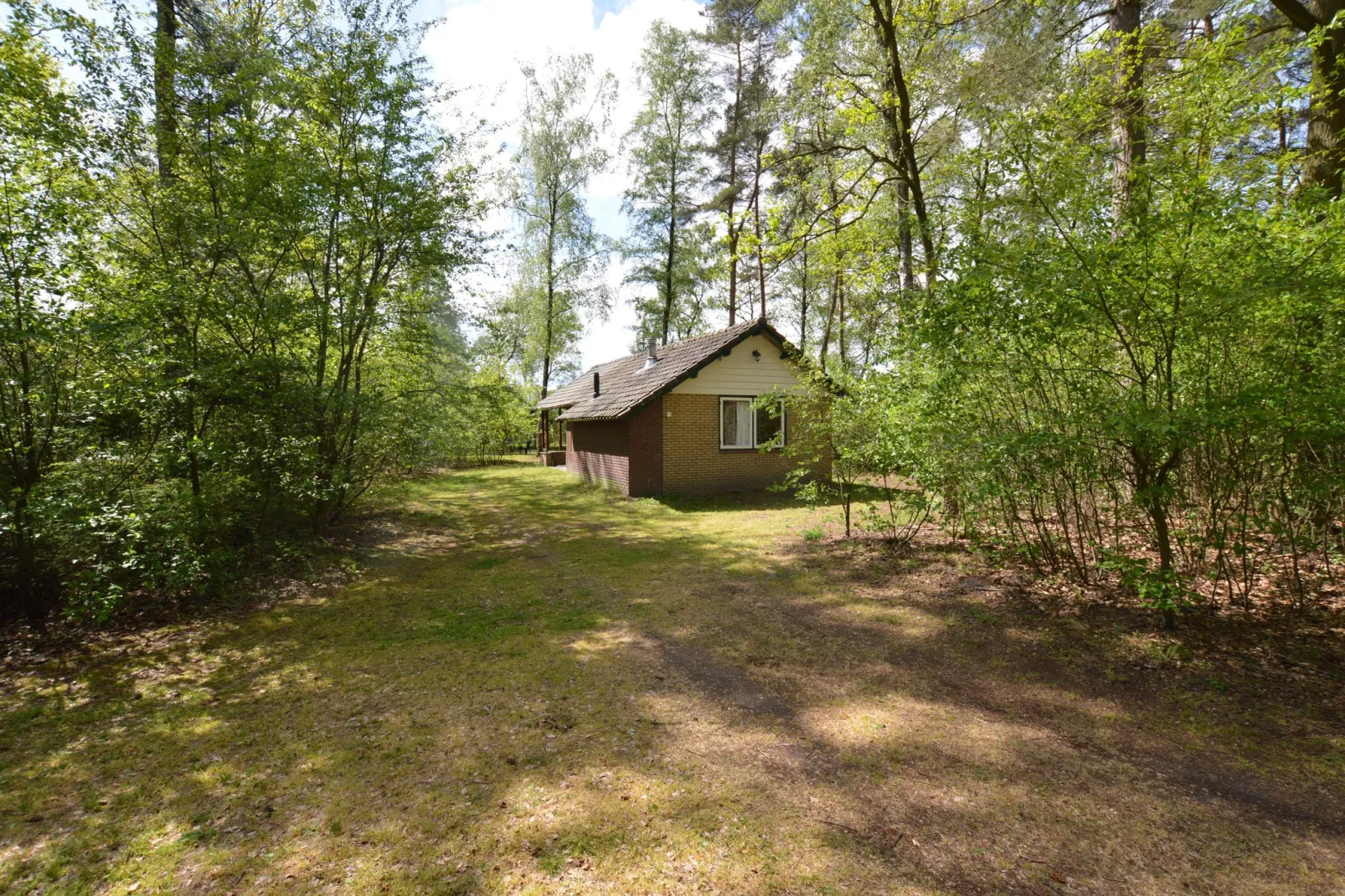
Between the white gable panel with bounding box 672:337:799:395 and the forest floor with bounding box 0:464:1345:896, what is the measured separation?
28.5 feet

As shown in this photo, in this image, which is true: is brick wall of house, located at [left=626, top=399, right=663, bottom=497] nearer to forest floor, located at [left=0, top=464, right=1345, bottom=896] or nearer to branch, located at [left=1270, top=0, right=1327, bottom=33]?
forest floor, located at [left=0, top=464, right=1345, bottom=896]

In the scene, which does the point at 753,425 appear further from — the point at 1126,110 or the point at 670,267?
the point at 670,267

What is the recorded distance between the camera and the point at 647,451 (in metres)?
14.4

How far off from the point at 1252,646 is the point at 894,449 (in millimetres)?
3268

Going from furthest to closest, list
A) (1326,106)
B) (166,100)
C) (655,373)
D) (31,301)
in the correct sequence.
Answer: (655,373) < (166,100) < (1326,106) < (31,301)

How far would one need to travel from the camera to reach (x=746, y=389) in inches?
591

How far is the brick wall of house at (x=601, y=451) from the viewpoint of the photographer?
14945 millimetres

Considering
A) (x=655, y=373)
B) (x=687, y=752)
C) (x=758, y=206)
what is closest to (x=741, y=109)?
(x=758, y=206)

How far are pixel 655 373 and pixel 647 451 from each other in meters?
2.58

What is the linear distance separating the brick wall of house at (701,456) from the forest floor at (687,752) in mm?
8003

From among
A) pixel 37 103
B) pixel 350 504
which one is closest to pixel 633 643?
pixel 350 504

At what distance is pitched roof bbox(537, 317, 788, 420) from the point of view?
1391 cm

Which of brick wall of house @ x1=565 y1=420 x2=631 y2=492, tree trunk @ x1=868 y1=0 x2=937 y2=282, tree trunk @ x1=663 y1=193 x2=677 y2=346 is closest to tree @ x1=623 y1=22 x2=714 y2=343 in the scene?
tree trunk @ x1=663 y1=193 x2=677 y2=346

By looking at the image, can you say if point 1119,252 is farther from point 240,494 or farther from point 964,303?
point 240,494
